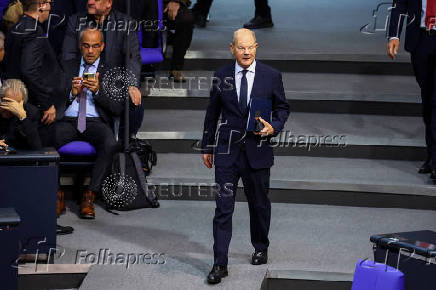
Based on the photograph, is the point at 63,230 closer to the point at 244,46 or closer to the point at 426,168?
the point at 244,46

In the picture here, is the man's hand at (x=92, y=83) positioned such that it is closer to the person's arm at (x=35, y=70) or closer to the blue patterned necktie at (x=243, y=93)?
the person's arm at (x=35, y=70)

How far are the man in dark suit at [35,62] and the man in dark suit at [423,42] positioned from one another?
2.31 meters

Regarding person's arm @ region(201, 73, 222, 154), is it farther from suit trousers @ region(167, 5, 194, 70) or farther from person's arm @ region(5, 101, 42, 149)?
suit trousers @ region(167, 5, 194, 70)

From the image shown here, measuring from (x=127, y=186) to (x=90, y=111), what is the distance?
23.1 inches

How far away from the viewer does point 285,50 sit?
340 inches

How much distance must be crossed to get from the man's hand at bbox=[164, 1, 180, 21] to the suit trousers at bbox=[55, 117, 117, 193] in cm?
179

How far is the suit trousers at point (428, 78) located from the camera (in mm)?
6605

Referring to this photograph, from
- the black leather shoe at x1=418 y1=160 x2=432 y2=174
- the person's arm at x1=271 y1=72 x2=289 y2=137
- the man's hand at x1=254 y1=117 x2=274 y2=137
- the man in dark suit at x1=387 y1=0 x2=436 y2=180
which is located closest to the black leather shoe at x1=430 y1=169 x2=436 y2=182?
the man in dark suit at x1=387 y1=0 x2=436 y2=180

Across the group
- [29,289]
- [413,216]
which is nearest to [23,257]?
[29,289]

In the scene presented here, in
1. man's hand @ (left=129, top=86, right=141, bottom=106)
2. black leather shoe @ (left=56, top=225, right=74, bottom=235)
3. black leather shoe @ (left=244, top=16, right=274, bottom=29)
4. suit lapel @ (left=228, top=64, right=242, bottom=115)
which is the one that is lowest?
black leather shoe @ (left=56, top=225, right=74, bottom=235)

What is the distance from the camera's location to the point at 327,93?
7.86 m

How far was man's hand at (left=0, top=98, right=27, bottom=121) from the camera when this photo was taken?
5.96 meters

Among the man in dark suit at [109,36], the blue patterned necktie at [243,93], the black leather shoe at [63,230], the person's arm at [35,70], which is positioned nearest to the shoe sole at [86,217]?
the black leather shoe at [63,230]

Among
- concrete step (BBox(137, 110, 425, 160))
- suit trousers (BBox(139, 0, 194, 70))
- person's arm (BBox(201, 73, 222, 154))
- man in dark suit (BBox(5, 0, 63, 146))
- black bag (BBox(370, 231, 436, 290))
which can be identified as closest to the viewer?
black bag (BBox(370, 231, 436, 290))
